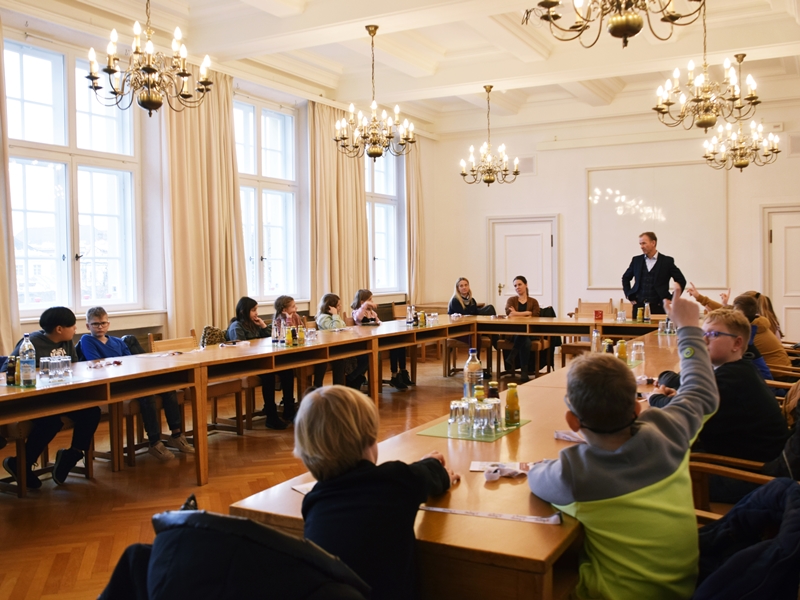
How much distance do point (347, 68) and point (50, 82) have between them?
3.90 m

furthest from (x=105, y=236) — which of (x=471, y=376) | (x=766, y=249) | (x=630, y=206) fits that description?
(x=766, y=249)

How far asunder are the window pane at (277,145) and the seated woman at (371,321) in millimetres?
2189

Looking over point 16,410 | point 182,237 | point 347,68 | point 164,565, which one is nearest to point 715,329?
point 164,565

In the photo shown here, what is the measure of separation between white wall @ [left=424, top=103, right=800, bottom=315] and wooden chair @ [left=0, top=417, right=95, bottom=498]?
7853 millimetres

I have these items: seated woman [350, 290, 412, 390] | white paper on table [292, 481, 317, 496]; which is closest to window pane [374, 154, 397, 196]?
seated woman [350, 290, 412, 390]

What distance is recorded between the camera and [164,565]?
1.14 m

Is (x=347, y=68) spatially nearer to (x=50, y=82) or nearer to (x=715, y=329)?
(x=50, y=82)

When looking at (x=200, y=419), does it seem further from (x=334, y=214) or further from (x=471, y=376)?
(x=334, y=214)

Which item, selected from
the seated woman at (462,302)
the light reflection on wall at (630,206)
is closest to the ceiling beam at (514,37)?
the seated woman at (462,302)

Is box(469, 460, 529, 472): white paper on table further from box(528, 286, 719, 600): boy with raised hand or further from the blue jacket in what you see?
the blue jacket

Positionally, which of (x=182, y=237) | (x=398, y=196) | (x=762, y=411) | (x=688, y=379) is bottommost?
(x=762, y=411)

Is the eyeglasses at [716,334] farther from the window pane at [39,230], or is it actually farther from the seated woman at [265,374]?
the window pane at [39,230]

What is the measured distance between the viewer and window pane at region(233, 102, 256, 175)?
28.4ft

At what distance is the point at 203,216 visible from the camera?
24.8 ft
